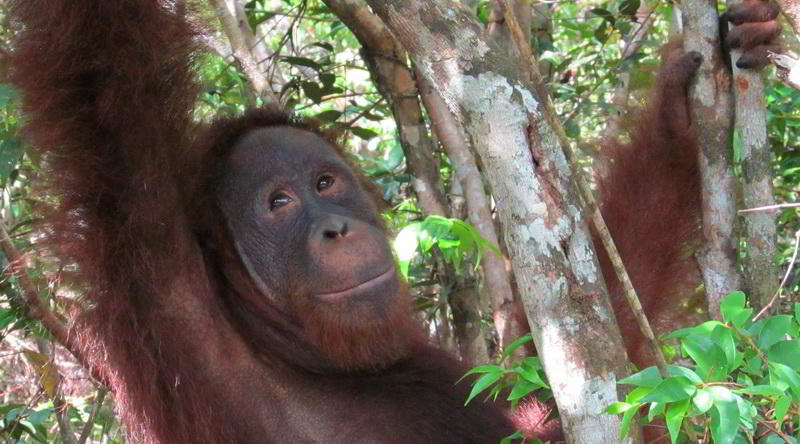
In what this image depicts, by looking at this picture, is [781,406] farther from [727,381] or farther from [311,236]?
[311,236]

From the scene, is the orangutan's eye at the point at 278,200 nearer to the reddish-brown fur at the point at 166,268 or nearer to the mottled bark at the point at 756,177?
the reddish-brown fur at the point at 166,268

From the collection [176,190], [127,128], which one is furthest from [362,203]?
[127,128]

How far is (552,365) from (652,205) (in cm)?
180

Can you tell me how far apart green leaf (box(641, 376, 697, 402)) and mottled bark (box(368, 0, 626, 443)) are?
49 cm

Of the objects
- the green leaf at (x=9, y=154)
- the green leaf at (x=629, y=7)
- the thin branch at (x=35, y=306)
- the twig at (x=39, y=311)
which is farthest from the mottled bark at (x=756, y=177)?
the green leaf at (x=9, y=154)

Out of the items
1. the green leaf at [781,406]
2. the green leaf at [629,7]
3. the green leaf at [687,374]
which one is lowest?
the green leaf at [781,406]

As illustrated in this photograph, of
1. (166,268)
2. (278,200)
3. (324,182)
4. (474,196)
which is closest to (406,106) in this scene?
(474,196)

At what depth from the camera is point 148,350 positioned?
2.81 metres

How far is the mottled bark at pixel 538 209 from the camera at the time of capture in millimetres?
2164

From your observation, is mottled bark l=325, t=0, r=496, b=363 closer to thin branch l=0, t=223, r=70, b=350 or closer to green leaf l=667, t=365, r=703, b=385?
thin branch l=0, t=223, r=70, b=350

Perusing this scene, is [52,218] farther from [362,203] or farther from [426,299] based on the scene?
[426,299]

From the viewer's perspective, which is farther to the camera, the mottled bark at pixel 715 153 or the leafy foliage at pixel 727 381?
the mottled bark at pixel 715 153

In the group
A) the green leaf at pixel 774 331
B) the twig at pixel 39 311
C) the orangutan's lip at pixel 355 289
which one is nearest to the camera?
the green leaf at pixel 774 331

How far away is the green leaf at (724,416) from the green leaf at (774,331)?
0.28 meters
